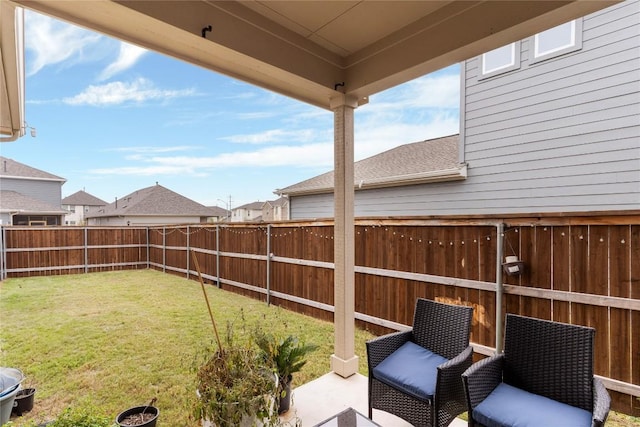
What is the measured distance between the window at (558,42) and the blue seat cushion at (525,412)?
451cm

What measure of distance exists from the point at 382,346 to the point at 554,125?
160 inches

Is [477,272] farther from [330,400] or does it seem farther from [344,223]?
[330,400]

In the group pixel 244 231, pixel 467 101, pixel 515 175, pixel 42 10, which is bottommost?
pixel 244 231

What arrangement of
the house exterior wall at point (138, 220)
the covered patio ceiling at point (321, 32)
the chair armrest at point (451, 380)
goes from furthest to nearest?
the house exterior wall at point (138, 220) → the chair armrest at point (451, 380) → the covered patio ceiling at point (321, 32)

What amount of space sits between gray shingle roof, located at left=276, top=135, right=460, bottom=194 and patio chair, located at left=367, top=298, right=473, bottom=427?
358cm

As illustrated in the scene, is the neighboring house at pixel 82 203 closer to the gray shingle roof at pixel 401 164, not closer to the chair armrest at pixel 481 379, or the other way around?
the gray shingle roof at pixel 401 164

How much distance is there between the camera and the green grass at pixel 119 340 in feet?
9.20

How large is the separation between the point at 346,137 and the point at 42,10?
2.09 metres

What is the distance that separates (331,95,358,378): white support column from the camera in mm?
2822

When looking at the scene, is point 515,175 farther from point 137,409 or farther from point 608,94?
point 137,409

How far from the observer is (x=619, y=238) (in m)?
2.36

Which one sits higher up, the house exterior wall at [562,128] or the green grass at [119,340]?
the house exterior wall at [562,128]

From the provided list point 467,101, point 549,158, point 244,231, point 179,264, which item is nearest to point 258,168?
point 179,264

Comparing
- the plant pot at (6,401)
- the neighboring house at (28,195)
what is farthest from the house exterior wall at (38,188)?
the plant pot at (6,401)
